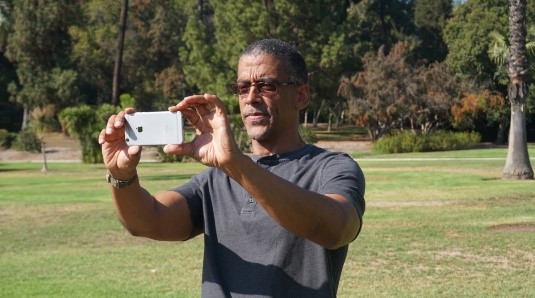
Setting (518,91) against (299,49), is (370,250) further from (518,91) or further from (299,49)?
(299,49)

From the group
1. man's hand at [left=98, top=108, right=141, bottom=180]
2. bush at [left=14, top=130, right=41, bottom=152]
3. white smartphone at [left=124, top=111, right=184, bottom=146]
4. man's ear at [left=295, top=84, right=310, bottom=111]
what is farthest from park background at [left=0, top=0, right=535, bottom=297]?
white smartphone at [left=124, top=111, right=184, bottom=146]

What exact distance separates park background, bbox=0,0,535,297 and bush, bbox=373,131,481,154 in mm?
124

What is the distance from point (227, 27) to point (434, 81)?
605 inches

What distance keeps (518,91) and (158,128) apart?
2468cm

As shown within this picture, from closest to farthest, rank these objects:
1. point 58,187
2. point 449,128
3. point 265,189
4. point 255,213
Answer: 1. point 265,189
2. point 255,213
3. point 58,187
4. point 449,128

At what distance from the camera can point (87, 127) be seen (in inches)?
1791

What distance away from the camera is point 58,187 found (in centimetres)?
2753

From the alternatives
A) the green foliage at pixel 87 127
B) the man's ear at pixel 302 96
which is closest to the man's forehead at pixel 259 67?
the man's ear at pixel 302 96

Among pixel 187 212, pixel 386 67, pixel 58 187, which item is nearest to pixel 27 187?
pixel 58 187

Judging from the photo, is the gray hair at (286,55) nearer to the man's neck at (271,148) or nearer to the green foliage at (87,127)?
the man's neck at (271,148)

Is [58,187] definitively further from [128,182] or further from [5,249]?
[128,182]

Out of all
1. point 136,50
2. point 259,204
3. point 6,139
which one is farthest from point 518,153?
point 136,50

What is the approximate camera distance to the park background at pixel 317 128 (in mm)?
11508

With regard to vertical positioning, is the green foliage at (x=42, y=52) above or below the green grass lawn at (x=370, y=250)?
above
